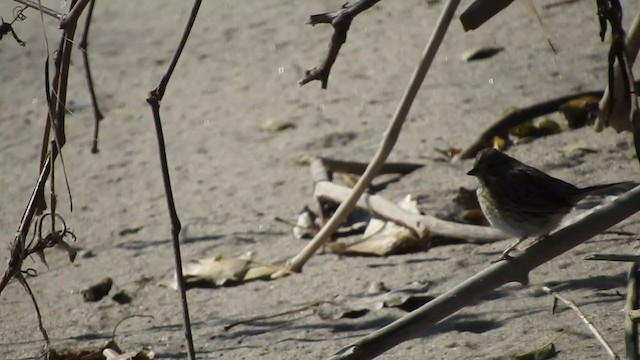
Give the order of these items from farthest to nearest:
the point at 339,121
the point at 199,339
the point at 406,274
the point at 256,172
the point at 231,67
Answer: the point at 231,67, the point at 339,121, the point at 256,172, the point at 406,274, the point at 199,339

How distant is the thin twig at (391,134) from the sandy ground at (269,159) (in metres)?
0.14

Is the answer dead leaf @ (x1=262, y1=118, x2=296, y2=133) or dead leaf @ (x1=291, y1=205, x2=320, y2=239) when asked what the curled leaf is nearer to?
dead leaf @ (x1=291, y1=205, x2=320, y2=239)

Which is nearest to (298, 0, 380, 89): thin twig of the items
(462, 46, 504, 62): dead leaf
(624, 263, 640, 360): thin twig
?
(624, 263, 640, 360): thin twig

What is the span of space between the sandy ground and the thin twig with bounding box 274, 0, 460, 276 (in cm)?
14

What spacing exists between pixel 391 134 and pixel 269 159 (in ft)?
8.27

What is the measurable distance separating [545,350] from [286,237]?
77.5 inches

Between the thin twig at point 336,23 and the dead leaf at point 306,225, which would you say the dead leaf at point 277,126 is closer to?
the dead leaf at point 306,225

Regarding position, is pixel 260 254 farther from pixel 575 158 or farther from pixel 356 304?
pixel 575 158

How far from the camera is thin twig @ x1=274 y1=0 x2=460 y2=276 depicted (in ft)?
12.3

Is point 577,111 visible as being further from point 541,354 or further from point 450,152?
point 541,354

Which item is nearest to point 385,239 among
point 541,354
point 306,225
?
point 306,225

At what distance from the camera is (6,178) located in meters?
7.09

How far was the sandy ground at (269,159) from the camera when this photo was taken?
4.38m

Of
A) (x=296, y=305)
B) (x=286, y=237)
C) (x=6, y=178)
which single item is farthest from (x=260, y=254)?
(x=6, y=178)
